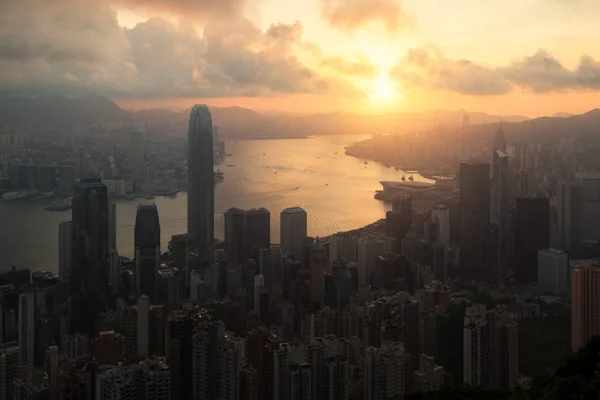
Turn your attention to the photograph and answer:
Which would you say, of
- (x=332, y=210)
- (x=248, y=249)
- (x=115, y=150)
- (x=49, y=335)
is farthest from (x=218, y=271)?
(x=332, y=210)

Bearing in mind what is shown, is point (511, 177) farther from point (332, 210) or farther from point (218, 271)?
point (218, 271)

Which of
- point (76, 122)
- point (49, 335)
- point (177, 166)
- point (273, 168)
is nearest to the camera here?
point (49, 335)

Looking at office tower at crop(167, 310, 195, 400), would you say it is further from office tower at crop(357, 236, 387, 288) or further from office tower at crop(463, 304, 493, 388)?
office tower at crop(357, 236, 387, 288)

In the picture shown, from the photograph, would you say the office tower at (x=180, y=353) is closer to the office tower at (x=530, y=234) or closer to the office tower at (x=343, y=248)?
the office tower at (x=343, y=248)

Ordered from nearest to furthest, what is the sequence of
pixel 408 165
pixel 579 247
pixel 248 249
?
pixel 248 249 < pixel 579 247 < pixel 408 165

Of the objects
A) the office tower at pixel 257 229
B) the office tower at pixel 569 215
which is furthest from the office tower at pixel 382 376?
the office tower at pixel 569 215

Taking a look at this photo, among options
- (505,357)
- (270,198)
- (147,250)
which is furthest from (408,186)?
(505,357)
